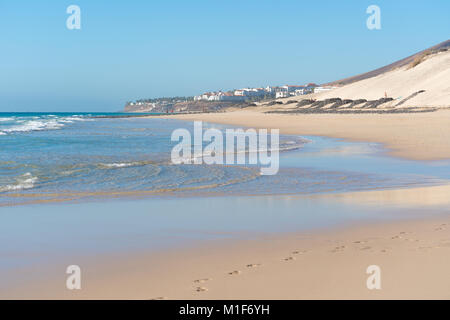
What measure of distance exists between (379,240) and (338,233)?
0.51 metres

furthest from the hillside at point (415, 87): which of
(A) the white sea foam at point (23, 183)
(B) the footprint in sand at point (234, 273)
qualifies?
(B) the footprint in sand at point (234, 273)

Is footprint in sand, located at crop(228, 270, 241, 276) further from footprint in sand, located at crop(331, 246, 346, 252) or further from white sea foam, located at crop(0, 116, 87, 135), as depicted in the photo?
white sea foam, located at crop(0, 116, 87, 135)

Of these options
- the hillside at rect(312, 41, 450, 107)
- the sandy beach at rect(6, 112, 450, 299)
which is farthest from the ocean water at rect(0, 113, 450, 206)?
the hillside at rect(312, 41, 450, 107)

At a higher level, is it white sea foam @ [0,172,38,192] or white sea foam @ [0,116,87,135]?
white sea foam @ [0,116,87,135]

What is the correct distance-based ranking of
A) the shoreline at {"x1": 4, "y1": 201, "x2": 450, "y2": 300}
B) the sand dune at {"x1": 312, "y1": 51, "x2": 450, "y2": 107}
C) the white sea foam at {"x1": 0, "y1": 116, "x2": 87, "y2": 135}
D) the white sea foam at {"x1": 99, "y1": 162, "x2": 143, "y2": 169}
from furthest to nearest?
the sand dune at {"x1": 312, "y1": 51, "x2": 450, "y2": 107}
the white sea foam at {"x1": 0, "y1": 116, "x2": 87, "y2": 135}
the white sea foam at {"x1": 99, "y1": 162, "x2": 143, "y2": 169}
the shoreline at {"x1": 4, "y1": 201, "x2": 450, "y2": 300}

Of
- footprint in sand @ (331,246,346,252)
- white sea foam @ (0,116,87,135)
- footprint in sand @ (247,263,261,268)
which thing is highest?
white sea foam @ (0,116,87,135)

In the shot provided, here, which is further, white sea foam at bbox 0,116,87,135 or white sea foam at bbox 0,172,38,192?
white sea foam at bbox 0,116,87,135

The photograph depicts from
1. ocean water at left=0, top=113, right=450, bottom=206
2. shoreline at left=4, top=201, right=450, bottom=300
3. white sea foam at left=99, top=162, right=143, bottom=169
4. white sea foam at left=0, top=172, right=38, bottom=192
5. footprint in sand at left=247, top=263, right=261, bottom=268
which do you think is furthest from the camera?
white sea foam at left=99, top=162, right=143, bottom=169

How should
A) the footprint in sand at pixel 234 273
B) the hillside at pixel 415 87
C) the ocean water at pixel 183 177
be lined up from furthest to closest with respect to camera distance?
the hillside at pixel 415 87 < the ocean water at pixel 183 177 < the footprint in sand at pixel 234 273

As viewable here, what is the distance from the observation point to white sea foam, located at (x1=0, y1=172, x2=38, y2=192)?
8.98 metres

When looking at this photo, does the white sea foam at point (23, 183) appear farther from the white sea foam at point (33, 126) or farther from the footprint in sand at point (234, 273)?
the white sea foam at point (33, 126)

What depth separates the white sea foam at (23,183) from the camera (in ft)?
29.5

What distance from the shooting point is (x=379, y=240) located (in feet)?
16.3
